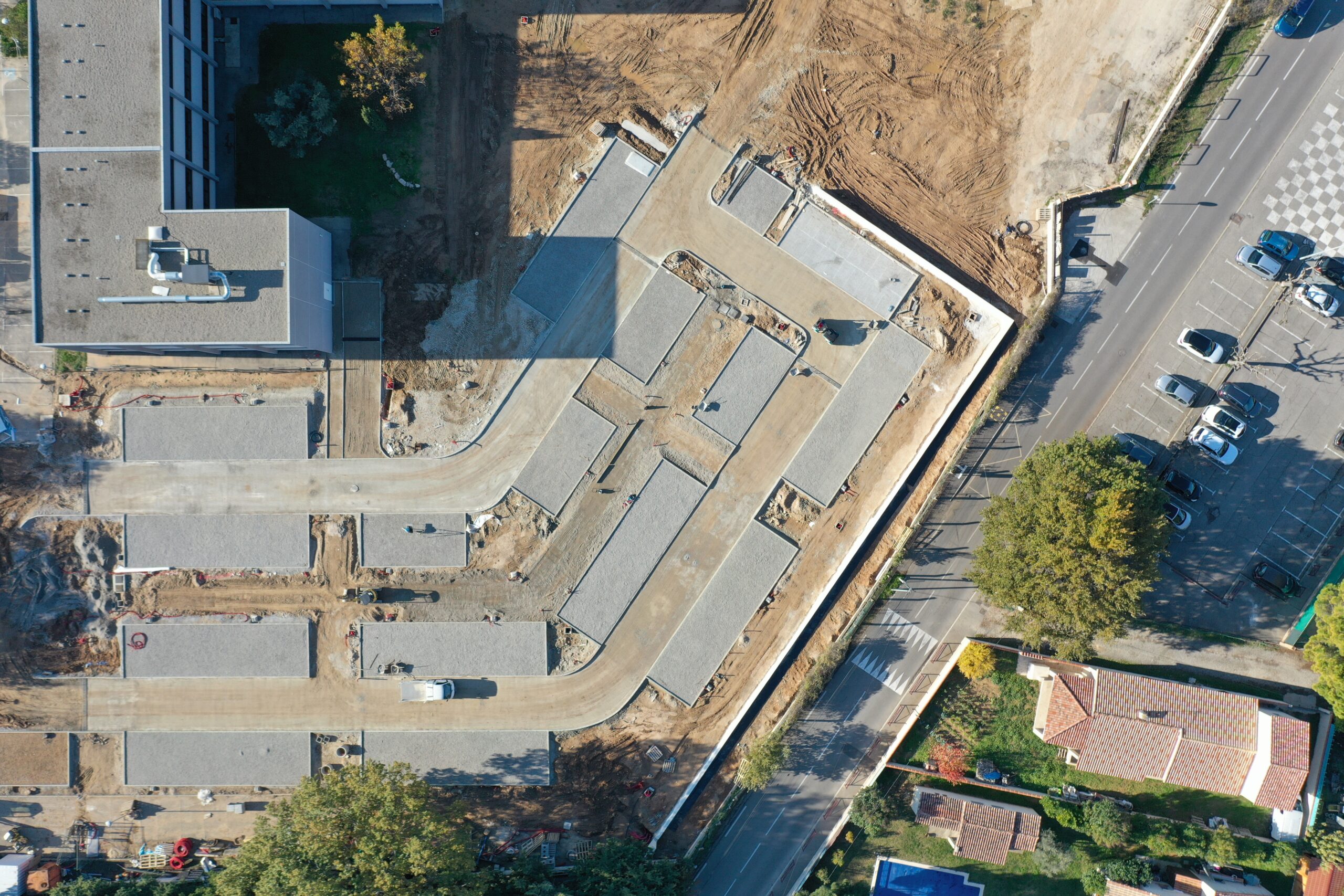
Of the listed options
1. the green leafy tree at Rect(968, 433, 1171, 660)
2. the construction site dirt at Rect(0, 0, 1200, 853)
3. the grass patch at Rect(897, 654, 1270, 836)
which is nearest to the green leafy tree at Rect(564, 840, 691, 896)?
the construction site dirt at Rect(0, 0, 1200, 853)

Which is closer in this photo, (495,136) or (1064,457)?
(1064,457)

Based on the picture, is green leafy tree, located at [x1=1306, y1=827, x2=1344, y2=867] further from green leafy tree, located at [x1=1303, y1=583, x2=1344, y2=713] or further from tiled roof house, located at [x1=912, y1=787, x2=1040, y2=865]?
tiled roof house, located at [x1=912, y1=787, x2=1040, y2=865]

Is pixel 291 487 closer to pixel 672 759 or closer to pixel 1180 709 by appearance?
pixel 672 759

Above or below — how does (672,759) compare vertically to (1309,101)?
below

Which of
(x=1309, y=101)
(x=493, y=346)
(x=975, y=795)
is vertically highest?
(x=1309, y=101)

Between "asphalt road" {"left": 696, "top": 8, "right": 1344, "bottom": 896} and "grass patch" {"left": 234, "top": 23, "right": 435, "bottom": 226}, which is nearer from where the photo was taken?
"asphalt road" {"left": 696, "top": 8, "right": 1344, "bottom": 896}

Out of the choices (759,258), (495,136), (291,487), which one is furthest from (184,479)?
(759,258)
